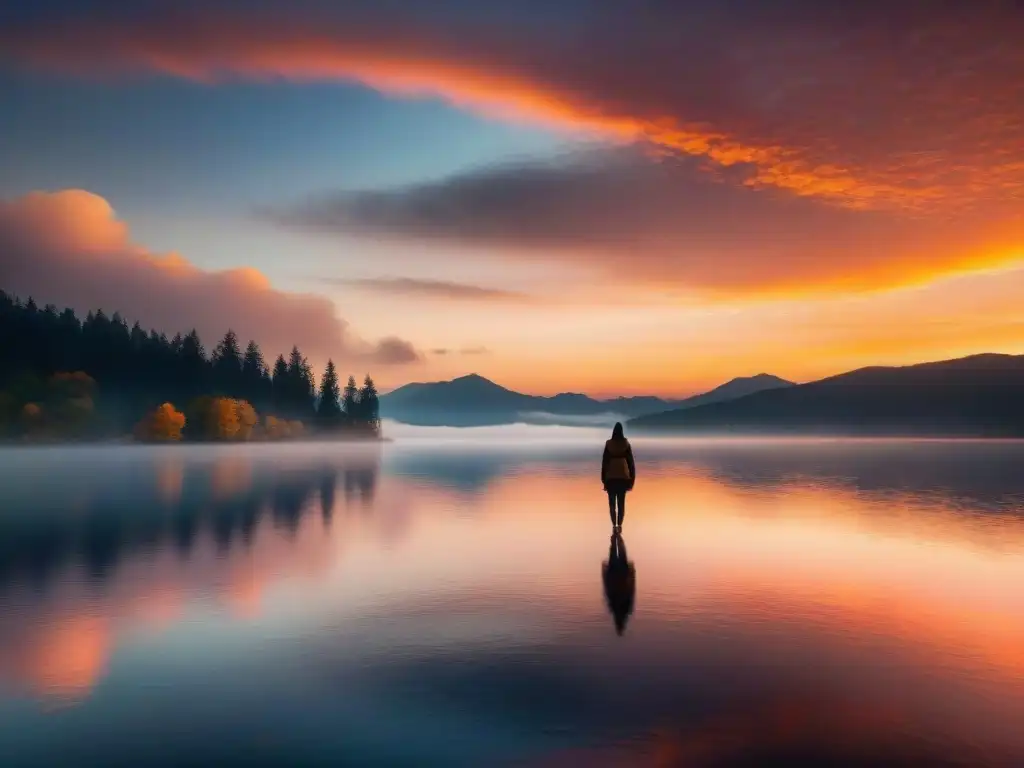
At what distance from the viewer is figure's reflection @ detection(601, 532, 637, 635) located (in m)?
13.3

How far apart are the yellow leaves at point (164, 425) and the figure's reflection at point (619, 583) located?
5854 inches

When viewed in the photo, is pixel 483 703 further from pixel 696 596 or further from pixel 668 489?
pixel 668 489

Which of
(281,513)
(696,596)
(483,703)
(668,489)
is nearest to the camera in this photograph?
(483,703)

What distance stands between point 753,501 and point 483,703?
2554cm

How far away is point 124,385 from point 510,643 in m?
178

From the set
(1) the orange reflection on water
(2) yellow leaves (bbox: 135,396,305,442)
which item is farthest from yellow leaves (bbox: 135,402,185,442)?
(1) the orange reflection on water

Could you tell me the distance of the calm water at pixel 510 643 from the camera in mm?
8031

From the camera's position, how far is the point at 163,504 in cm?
3288

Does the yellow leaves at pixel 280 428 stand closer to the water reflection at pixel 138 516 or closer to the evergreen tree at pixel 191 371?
the evergreen tree at pixel 191 371

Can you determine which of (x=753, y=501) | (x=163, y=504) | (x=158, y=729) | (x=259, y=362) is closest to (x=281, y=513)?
(x=163, y=504)

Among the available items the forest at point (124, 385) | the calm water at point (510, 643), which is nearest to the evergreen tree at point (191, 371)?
the forest at point (124, 385)

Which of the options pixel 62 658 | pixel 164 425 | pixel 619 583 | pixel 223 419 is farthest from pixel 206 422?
pixel 62 658

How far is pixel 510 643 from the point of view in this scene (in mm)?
11641

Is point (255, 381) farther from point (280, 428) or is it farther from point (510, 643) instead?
point (510, 643)
